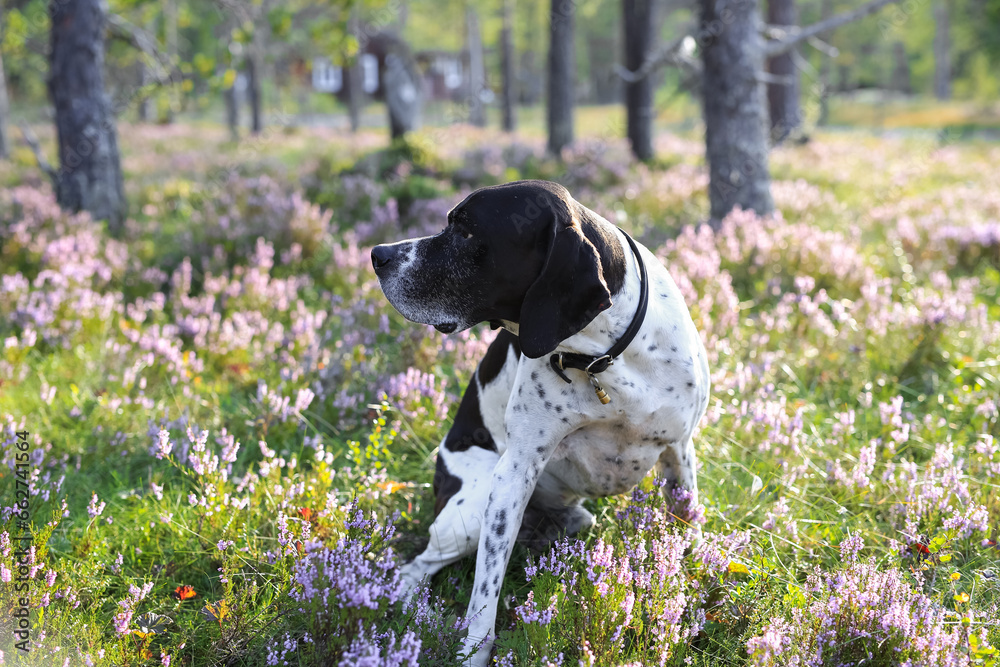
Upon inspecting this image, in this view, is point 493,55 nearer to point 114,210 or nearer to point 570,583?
point 114,210

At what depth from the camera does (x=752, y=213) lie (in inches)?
266

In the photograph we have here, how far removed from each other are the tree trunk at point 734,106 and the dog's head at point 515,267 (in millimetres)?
5218

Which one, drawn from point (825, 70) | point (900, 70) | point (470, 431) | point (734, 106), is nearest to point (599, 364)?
point (470, 431)

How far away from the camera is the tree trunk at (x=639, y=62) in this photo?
12250 mm

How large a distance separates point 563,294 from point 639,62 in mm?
11363

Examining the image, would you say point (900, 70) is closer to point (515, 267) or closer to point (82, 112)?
point (82, 112)

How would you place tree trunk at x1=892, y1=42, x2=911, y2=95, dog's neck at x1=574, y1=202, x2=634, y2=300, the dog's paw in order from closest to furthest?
1. dog's neck at x1=574, y1=202, x2=634, y2=300
2. the dog's paw
3. tree trunk at x1=892, y1=42, x2=911, y2=95

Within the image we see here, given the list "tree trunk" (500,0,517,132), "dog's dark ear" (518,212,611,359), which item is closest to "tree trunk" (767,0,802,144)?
"tree trunk" (500,0,517,132)

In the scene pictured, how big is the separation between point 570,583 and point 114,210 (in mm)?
7652

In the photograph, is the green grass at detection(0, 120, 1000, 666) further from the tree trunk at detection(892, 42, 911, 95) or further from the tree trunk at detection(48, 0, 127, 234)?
the tree trunk at detection(892, 42, 911, 95)

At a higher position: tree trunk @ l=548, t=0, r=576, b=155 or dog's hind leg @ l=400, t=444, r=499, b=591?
tree trunk @ l=548, t=0, r=576, b=155

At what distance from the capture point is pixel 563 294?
2.25 meters

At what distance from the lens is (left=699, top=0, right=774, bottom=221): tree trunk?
685 cm

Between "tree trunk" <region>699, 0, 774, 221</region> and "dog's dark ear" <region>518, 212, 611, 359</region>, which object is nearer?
"dog's dark ear" <region>518, 212, 611, 359</region>
